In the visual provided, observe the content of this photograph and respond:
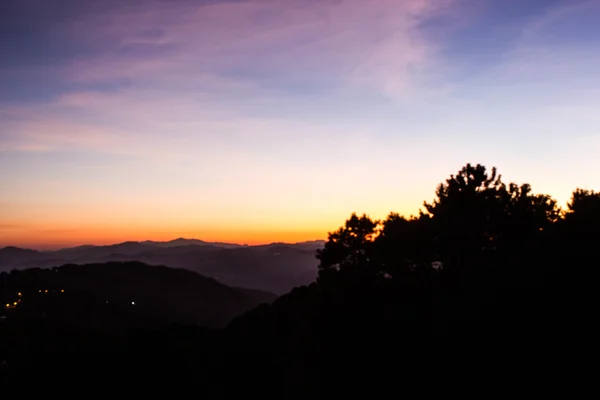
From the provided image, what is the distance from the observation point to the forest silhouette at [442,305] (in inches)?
642

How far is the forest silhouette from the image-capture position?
53.5ft

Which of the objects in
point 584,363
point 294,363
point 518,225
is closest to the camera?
point 584,363

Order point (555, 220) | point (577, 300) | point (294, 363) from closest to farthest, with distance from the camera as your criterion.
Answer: point (577, 300) < point (294, 363) < point (555, 220)

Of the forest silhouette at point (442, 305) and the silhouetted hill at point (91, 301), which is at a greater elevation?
the forest silhouette at point (442, 305)

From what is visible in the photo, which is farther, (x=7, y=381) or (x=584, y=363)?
(x=7, y=381)

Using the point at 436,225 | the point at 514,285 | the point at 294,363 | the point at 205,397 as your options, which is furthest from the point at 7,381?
the point at 514,285

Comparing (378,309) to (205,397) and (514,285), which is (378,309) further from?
(205,397)

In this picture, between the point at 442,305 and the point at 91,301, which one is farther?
the point at 91,301

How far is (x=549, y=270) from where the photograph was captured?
2111 centimetres

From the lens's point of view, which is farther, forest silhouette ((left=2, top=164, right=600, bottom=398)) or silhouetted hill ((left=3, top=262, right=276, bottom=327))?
silhouetted hill ((left=3, top=262, right=276, bottom=327))

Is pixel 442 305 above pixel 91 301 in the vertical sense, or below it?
above

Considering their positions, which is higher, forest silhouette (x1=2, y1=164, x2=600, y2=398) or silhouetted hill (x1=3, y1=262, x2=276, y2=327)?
forest silhouette (x1=2, y1=164, x2=600, y2=398)

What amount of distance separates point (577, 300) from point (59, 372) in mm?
61280

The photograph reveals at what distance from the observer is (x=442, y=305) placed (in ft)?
75.1
